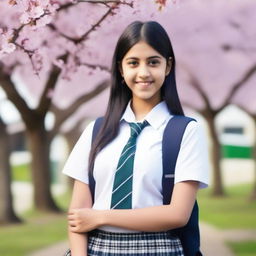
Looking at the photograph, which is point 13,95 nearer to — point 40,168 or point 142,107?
point 40,168

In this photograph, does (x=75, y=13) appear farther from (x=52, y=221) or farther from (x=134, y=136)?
(x=134, y=136)

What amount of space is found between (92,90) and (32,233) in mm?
4534

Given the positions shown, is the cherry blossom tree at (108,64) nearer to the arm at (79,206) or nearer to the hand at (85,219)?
the arm at (79,206)

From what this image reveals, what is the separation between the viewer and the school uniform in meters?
2.71

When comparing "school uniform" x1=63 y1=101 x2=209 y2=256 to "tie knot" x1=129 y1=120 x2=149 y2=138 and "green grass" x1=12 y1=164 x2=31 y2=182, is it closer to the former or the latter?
"tie knot" x1=129 y1=120 x2=149 y2=138

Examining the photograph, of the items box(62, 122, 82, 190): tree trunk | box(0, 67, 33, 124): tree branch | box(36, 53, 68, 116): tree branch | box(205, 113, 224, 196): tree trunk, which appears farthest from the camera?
box(62, 122, 82, 190): tree trunk

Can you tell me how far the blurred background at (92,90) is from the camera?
10.8 meters

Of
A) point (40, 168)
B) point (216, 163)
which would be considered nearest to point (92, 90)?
point (40, 168)

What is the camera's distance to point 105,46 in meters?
14.0

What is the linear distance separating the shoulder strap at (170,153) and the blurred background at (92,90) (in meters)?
2.92

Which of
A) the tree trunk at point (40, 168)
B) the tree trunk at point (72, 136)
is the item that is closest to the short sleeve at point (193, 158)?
the tree trunk at point (40, 168)

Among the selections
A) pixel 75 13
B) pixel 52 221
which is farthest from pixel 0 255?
pixel 75 13

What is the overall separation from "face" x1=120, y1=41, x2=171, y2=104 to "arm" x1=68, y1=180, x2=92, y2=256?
1.44 feet

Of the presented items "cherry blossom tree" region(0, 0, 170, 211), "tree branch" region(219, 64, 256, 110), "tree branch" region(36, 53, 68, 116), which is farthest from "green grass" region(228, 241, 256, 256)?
"tree branch" region(219, 64, 256, 110)
